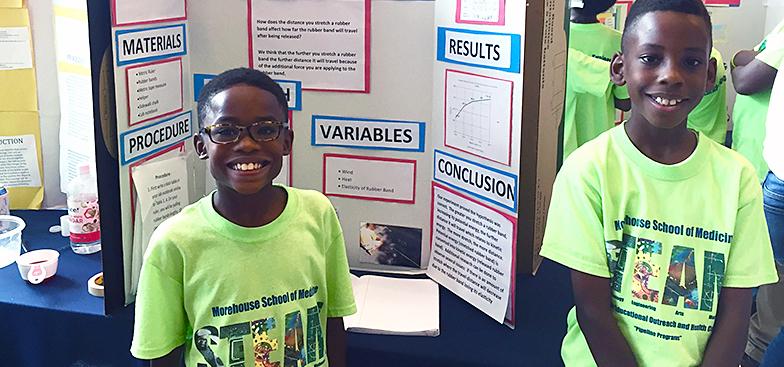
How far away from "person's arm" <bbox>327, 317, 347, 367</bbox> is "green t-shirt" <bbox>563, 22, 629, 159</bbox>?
1.12m

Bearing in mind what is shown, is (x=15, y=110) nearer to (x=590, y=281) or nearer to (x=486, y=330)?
(x=486, y=330)

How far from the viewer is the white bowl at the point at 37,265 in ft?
4.98

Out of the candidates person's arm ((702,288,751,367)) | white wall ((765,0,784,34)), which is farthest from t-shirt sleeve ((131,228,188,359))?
white wall ((765,0,784,34))

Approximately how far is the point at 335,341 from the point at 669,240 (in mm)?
544

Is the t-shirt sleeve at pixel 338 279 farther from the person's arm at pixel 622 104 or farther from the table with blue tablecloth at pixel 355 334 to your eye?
the person's arm at pixel 622 104

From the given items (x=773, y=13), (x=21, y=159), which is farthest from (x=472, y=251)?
(x=773, y=13)

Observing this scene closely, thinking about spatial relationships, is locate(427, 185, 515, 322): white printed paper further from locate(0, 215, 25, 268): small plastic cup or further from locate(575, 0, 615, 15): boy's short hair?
locate(575, 0, 615, 15): boy's short hair

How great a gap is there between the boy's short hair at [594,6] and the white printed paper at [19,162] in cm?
159

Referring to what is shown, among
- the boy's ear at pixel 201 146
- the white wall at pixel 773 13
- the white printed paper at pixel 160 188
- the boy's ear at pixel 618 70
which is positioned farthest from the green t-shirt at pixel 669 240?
the white wall at pixel 773 13

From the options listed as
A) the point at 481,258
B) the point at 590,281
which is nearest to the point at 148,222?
the point at 481,258

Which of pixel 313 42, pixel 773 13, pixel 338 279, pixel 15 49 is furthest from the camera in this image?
pixel 773 13

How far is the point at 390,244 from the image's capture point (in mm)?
1633

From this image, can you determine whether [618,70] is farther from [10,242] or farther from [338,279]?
[10,242]

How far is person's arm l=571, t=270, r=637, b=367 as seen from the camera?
1.11 metres
